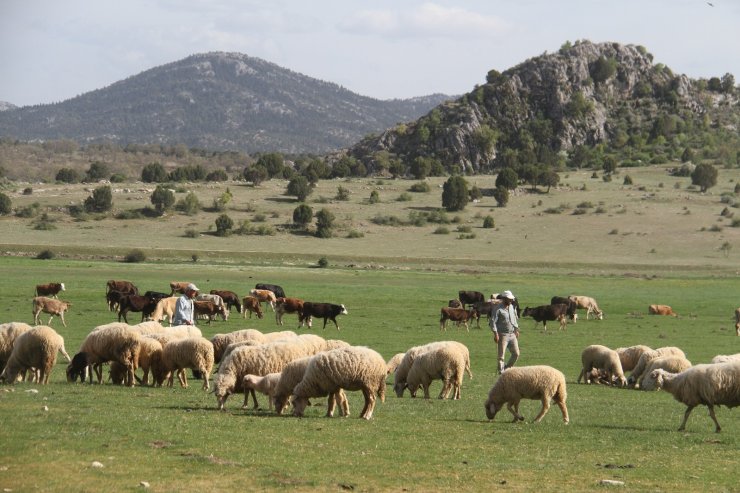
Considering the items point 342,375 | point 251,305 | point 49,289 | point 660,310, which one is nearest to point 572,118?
point 660,310

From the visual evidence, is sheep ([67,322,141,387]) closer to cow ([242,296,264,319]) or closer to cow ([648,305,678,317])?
cow ([242,296,264,319])

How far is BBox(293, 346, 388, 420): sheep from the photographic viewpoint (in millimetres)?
16516

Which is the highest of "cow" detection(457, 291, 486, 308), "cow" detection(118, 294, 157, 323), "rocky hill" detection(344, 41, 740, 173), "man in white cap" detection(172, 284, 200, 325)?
"rocky hill" detection(344, 41, 740, 173)

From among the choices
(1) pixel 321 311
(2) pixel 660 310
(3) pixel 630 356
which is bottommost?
(2) pixel 660 310

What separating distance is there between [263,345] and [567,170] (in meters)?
123

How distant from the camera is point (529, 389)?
17266 millimetres

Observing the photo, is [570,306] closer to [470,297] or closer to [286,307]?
[470,297]

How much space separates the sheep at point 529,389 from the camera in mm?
17188

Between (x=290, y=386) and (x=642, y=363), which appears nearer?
(x=290, y=386)

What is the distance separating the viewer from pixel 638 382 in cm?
2461

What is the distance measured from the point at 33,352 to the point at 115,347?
4.99 feet

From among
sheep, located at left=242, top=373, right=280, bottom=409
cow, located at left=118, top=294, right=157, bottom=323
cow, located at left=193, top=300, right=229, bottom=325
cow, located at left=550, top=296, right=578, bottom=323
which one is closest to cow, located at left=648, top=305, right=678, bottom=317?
cow, located at left=550, top=296, right=578, bottom=323

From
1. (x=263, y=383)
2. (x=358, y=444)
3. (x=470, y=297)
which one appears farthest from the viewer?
(x=470, y=297)

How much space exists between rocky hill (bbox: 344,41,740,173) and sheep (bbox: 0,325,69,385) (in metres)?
125
